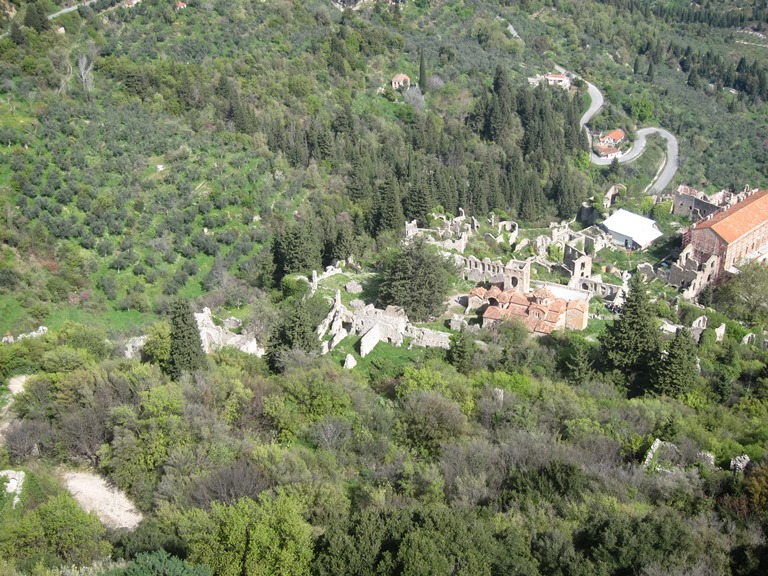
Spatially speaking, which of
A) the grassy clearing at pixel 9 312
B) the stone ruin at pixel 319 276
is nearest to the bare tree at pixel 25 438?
the grassy clearing at pixel 9 312

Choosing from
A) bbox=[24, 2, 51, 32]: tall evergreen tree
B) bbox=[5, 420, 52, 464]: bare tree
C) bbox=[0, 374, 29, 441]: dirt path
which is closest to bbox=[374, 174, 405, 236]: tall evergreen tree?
bbox=[0, 374, 29, 441]: dirt path

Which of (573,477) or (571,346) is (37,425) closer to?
(573,477)

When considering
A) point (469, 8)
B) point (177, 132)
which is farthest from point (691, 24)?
point (177, 132)

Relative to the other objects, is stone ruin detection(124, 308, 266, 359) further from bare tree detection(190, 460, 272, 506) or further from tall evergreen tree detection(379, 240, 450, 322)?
bare tree detection(190, 460, 272, 506)

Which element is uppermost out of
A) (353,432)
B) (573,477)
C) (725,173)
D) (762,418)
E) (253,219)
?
(573,477)

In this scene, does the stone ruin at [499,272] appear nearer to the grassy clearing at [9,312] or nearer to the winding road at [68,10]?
the grassy clearing at [9,312]

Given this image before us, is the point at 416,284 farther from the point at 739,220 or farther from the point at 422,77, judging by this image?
the point at 422,77

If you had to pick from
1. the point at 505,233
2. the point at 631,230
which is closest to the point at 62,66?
the point at 505,233
